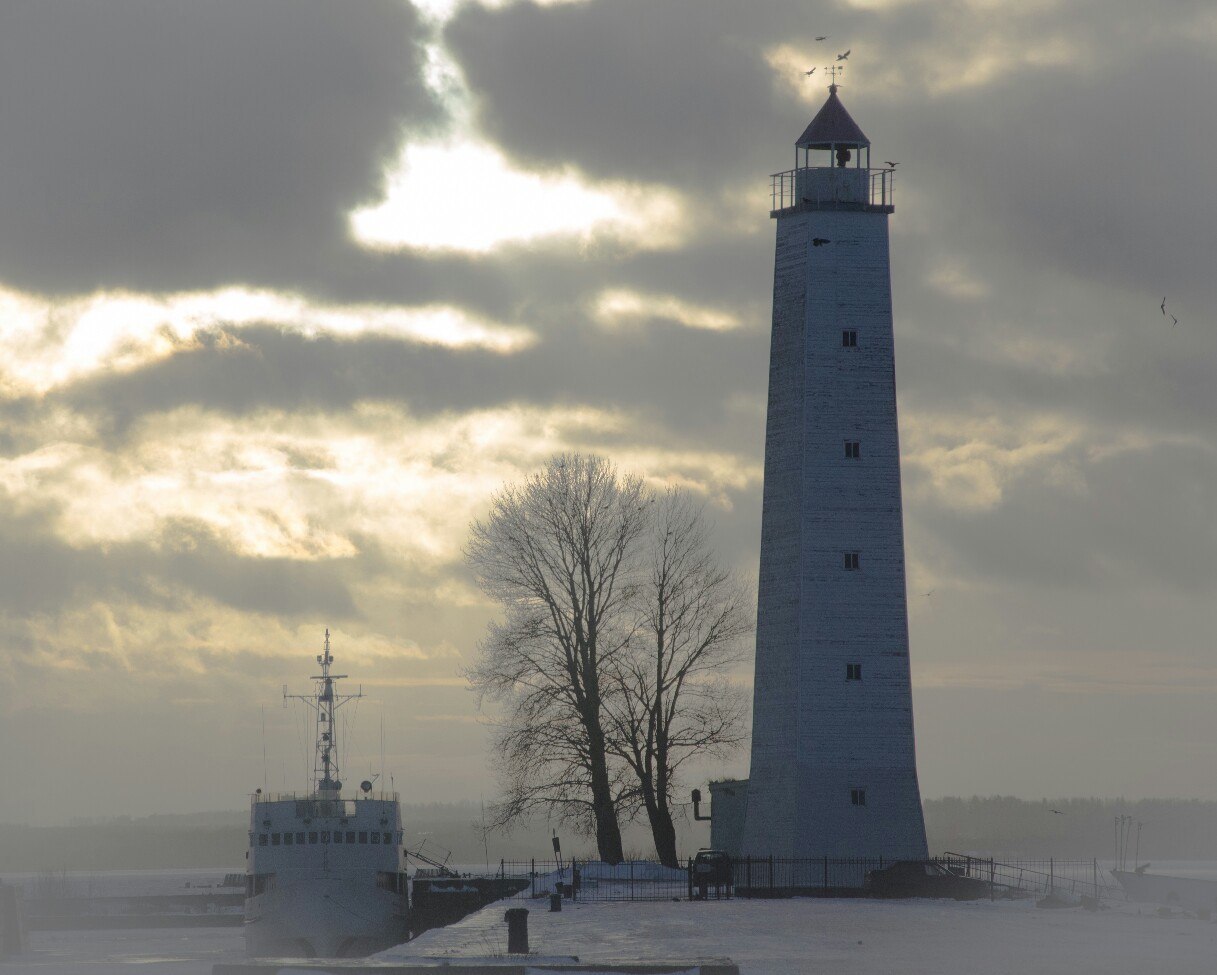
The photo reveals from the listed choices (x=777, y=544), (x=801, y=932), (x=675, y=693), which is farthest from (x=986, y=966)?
(x=675, y=693)

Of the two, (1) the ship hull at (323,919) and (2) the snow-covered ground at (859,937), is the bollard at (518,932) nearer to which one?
(2) the snow-covered ground at (859,937)

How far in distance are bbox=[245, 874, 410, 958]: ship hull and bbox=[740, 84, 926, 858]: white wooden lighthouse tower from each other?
17.9m

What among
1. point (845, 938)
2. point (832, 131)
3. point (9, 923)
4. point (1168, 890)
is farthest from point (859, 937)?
point (1168, 890)

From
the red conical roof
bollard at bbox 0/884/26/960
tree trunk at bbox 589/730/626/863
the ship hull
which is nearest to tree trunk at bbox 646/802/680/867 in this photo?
tree trunk at bbox 589/730/626/863

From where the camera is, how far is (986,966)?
31.3 metres

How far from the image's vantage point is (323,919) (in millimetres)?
62688

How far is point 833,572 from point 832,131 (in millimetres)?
14636

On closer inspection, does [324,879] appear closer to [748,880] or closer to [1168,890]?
[748,880]

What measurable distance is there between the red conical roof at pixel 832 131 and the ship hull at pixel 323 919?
31843 mm

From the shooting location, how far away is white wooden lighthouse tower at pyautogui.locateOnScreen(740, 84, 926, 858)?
5056 cm

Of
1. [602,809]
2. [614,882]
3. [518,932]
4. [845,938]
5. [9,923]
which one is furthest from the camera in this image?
[9,923]

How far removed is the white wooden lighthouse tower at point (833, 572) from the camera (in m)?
50.6

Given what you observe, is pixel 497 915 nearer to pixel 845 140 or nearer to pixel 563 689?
pixel 563 689

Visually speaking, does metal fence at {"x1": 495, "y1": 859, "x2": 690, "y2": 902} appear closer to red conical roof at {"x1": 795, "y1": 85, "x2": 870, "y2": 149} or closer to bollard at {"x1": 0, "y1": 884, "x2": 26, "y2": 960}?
red conical roof at {"x1": 795, "y1": 85, "x2": 870, "y2": 149}
